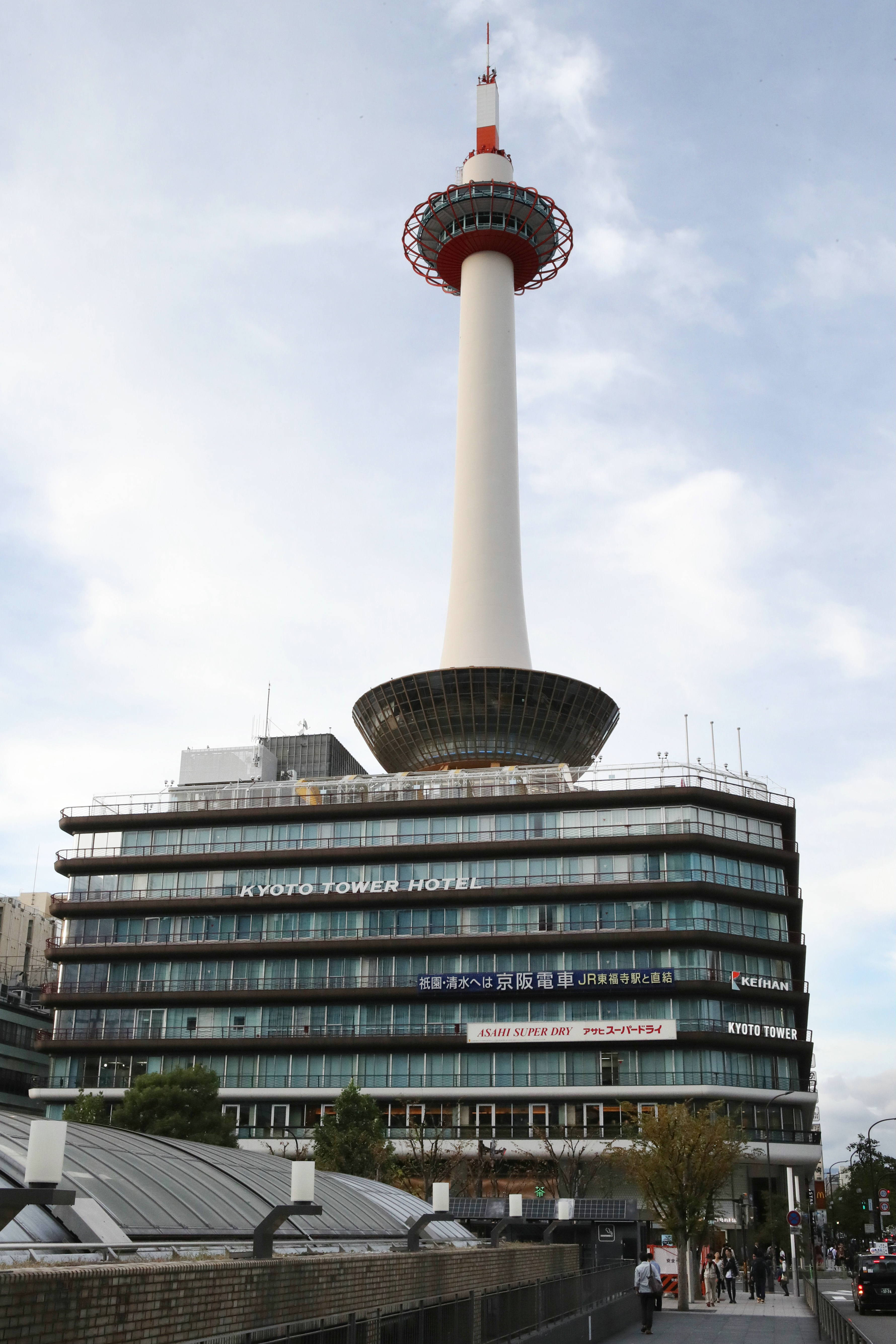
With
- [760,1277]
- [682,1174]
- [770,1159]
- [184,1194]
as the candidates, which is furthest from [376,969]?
[184,1194]

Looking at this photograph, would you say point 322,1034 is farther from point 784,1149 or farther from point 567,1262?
point 567,1262

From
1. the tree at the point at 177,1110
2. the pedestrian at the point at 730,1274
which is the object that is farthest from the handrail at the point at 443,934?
the pedestrian at the point at 730,1274

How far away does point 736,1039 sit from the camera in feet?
276

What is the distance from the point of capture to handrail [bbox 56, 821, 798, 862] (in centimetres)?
8831

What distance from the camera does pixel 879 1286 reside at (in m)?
47.4

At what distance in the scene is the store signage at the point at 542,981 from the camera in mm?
84125

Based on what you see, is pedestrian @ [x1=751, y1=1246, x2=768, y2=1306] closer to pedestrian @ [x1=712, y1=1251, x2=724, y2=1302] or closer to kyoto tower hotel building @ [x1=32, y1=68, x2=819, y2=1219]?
pedestrian @ [x1=712, y1=1251, x2=724, y2=1302]

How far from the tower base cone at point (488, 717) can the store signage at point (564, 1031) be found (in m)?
25.8

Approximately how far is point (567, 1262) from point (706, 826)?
5410 cm

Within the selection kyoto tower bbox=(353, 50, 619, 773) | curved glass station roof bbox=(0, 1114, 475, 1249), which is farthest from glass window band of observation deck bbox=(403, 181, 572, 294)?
curved glass station roof bbox=(0, 1114, 475, 1249)

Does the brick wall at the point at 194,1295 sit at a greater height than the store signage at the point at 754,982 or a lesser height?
lesser

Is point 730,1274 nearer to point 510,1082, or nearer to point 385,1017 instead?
point 510,1082

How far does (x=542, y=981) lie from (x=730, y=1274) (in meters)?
28.8

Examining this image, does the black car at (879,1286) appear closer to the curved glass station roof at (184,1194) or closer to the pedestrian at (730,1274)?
the pedestrian at (730,1274)
